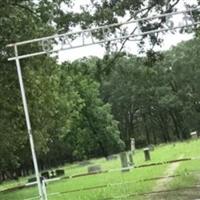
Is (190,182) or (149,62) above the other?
(149,62)

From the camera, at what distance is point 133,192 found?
17.7 m

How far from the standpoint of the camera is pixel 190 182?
1848cm

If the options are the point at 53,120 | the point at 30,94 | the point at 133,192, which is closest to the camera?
the point at 133,192

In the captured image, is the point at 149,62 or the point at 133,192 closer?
the point at 133,192

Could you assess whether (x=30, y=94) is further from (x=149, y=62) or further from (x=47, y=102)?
(x=149, y=62)

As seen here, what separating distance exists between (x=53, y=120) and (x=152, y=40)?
19507mm

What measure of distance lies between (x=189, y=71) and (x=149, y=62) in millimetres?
68315

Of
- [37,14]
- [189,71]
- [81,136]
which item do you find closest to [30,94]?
[37,14]

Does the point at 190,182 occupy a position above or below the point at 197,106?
below

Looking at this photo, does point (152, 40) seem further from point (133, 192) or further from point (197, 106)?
point (197, 106)

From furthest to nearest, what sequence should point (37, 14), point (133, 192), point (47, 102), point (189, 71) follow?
point (189, 71) → point (47, 102) → point (37, 14) → point (133, 192)

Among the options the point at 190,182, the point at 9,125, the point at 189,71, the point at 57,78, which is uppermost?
the point at 189,71

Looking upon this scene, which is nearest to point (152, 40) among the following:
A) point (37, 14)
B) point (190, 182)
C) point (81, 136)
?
point (190, 182)

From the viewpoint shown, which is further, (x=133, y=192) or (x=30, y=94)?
(x=30, y=94)
